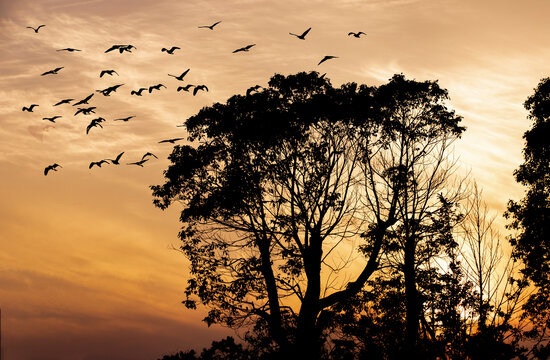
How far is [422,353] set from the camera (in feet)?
61.0

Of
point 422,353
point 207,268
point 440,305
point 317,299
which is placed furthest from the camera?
point 207,268

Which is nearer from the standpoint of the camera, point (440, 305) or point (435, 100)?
point (440, 305)

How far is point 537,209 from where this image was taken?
84.3 feet

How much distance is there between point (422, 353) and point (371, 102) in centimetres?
1075

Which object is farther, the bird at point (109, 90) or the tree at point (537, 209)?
the tree at point (537, 209)

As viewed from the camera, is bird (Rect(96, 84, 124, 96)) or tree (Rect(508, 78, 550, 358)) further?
tree (Rect(508, 78, 550, 358))

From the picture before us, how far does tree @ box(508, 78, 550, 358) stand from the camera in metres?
25.3

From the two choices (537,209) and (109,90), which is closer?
(109,90)

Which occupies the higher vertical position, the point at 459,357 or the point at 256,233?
the point at 256,233

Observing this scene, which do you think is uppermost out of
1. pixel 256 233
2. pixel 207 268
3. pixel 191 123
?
pixel 191 123

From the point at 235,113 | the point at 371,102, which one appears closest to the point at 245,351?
the point at 235,113

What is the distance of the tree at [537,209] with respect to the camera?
25.3 meters

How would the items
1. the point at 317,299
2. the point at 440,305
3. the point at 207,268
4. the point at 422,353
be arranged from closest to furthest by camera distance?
the point at 422,353, the point at 440,305, the point at 317,299, the point at 207,268

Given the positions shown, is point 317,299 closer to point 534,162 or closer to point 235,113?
point 235,113
